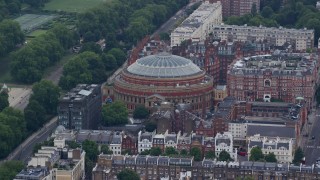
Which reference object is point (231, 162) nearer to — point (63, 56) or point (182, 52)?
point (182, 52)

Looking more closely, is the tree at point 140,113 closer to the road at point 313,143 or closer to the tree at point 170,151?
the tree at point 170,151

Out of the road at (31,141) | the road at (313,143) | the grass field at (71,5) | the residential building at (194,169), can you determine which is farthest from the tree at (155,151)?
the grass field at (71,5)

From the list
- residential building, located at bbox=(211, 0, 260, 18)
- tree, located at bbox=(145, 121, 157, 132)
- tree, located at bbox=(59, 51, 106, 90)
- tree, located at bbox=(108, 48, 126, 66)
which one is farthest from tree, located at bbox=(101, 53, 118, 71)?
residential building, located at bbox=(211, 0, 260, 18)

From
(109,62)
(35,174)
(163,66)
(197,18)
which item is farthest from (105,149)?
(197,18)

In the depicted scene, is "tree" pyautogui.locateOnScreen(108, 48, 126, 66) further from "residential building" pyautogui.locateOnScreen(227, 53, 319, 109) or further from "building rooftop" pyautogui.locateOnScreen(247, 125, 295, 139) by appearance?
"building rooftop" pyautogui.locateOnScreen(247, 125, 295, 139)

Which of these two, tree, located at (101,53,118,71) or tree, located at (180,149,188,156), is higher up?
tree, located at (101,53,118,71)

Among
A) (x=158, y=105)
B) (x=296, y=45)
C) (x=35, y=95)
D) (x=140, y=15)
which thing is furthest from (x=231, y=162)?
(x=140, y=15)
